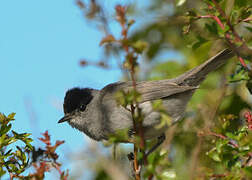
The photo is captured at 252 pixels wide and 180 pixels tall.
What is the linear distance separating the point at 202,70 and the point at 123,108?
100 centimetres

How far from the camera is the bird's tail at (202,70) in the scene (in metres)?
4.05

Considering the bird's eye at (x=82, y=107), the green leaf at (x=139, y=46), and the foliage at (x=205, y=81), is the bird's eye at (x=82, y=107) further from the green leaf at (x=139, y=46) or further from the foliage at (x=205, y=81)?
the green leaf at (x=139, y=46)

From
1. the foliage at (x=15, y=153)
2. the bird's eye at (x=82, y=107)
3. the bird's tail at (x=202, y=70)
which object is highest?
the bird's tail at (x=202, y=70)

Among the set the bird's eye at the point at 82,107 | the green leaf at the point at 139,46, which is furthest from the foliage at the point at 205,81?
the bird's eye at the point at 82,107

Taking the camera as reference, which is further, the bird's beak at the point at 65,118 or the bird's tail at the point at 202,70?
the bird's beak at the point at 65,118

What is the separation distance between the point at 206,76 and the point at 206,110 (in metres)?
0.73

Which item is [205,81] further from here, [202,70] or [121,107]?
[121,107]

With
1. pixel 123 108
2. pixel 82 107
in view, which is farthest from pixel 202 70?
pixel 82 107

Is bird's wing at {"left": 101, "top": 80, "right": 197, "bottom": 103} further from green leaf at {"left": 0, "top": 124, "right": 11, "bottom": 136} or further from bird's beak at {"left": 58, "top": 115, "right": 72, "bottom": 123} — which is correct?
green leaf at {"left": 0, "top": 124, "right": 11, "bottom": 136}

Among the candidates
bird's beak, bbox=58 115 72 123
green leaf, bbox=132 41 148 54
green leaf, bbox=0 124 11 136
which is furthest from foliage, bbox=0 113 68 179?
bird's beak, bbox=58 115 72 123

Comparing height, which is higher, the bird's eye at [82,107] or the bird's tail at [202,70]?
the bird's tail at [202,70]

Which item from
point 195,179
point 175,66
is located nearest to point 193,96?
point 175,66

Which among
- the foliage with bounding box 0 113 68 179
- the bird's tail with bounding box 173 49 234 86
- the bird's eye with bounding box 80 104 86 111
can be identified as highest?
the bird's tail with bounding box 173 49 234 86

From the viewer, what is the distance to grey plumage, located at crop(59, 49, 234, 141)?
13.5 ft
